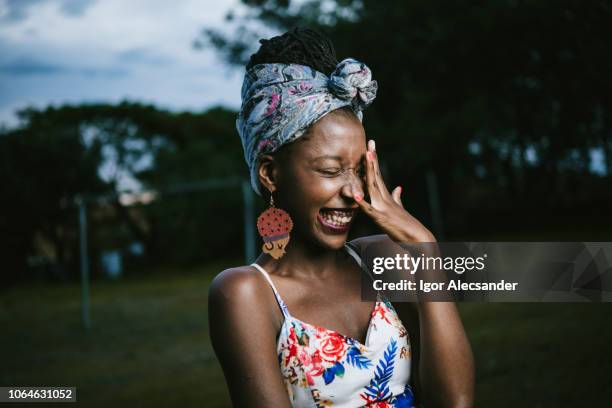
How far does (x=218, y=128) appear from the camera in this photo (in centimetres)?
3259

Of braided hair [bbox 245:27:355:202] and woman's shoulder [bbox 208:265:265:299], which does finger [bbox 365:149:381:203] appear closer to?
braided hair [bbox 245:27:355:202]

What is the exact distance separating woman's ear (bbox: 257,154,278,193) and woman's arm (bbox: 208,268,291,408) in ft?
0.93

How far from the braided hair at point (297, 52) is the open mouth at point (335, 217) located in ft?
1.40

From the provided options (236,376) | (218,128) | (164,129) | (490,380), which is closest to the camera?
(236,376)

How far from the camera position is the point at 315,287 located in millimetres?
1997

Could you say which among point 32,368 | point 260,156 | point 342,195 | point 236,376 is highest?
point 260,156

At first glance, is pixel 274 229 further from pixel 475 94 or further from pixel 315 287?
pixel 475 94

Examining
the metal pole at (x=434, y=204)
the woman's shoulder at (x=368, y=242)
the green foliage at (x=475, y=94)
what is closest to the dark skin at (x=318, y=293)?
the woman's shoulder at (x=368, y=242)

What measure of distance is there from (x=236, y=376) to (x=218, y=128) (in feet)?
103

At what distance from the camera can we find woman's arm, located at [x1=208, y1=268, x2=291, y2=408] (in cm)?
173

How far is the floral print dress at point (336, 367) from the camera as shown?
1821 mm

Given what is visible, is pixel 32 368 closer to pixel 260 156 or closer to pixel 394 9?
pixel 260 156

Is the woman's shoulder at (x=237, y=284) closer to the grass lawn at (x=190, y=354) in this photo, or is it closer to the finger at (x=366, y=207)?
the finger at (x=366, y=207)

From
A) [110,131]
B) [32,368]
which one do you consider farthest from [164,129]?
[32,368]
